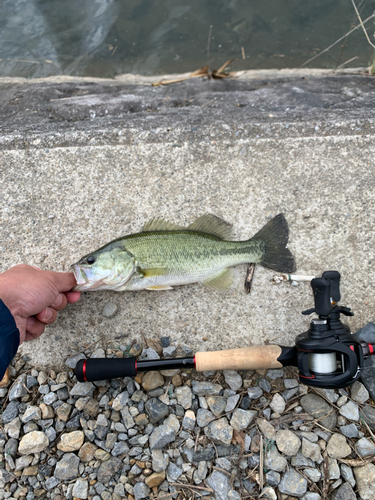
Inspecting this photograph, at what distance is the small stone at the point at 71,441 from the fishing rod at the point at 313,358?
1.61 feet

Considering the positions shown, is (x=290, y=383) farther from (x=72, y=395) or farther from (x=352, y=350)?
(x=72, y=395)

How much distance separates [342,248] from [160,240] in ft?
5.58

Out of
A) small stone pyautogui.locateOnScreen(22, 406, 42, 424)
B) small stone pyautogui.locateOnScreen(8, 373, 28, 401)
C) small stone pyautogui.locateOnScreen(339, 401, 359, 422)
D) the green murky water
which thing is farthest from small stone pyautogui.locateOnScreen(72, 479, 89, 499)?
the green murky water

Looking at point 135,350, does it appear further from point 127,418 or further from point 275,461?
point 275,461

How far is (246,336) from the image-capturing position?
3.04 metres

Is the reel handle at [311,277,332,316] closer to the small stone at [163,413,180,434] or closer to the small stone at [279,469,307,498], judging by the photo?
the small stone at [279,469,307,498]

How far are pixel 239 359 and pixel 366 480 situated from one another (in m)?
1.28

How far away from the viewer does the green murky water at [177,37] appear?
5.68 meters

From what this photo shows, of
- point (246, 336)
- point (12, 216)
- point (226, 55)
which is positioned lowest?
point (246, 336)

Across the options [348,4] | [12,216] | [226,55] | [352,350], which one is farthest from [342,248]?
[348,4]

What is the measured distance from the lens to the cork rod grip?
2643mm

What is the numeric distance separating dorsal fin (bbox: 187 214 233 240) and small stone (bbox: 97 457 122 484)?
201cm

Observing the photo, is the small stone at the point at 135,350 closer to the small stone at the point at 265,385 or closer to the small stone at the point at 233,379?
the small stone at the point at 233,379

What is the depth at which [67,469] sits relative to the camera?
8.69 ft
